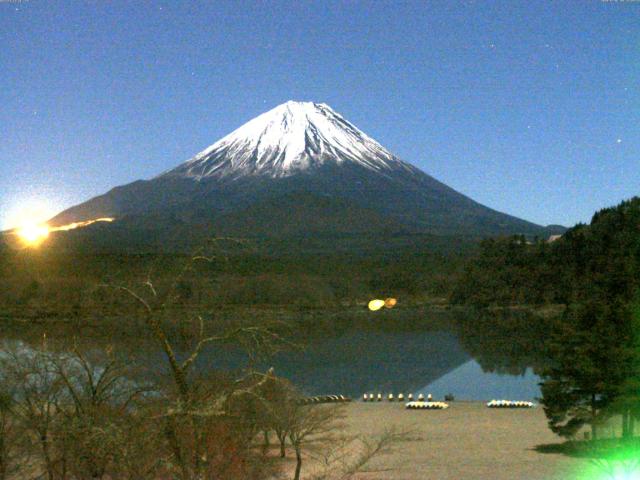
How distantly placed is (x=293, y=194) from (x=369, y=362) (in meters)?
104

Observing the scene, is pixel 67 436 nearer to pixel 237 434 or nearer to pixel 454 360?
pixel 237 434

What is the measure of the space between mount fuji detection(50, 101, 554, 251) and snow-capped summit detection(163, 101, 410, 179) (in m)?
0.22

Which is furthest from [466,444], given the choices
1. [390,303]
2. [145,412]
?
[390,303]

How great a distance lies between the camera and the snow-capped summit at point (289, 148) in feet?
541

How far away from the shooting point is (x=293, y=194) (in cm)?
14675

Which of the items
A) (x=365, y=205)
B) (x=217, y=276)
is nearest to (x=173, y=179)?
(x=365, y=205)

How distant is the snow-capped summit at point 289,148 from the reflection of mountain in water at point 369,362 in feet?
355

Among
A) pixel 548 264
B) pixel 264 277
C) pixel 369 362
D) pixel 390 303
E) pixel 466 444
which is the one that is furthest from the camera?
pixel 264 277

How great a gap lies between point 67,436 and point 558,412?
1238 centimetres

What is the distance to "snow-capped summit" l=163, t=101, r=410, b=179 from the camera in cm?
16488

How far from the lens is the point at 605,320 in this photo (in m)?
17.2

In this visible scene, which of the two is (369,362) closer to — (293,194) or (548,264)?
(548,264)

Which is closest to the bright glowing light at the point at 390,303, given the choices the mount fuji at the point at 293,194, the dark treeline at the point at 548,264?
the dark treeline at the point at 548,264

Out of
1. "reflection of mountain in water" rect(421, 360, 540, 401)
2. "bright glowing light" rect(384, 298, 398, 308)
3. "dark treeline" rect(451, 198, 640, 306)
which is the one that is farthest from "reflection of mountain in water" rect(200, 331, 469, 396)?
"bright glowing light" rect(384, 298, 398, 308)
